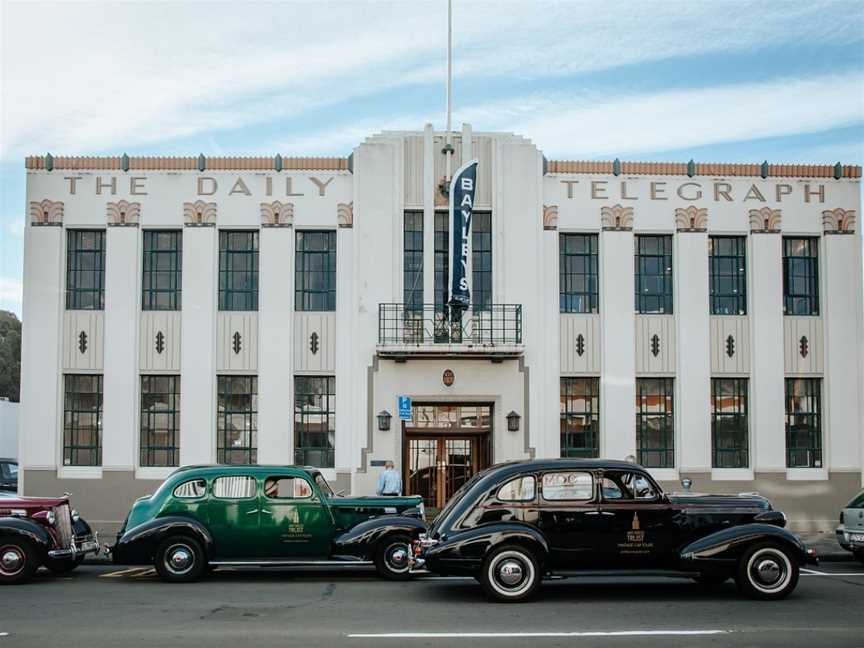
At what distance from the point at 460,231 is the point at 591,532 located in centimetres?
1061

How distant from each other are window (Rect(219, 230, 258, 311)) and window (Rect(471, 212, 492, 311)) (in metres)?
4.95

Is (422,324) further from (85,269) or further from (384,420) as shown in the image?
(85,269)

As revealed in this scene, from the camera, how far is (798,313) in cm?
2416

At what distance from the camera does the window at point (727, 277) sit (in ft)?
78.9

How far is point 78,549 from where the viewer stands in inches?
616

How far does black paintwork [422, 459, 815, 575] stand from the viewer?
1294 centimetres

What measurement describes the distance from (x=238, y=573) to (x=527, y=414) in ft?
28.4

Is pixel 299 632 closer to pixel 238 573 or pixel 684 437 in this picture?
pixel 238 573

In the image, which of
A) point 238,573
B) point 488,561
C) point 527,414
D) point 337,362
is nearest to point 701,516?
point 488,561

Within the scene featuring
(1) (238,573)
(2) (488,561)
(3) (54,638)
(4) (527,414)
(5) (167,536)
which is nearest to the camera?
(3) (54,638)

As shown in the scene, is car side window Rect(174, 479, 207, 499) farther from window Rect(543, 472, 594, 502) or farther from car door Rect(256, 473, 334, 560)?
window Rect(543, 472, 594, 502)

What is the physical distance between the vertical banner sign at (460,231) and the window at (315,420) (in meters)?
3.50

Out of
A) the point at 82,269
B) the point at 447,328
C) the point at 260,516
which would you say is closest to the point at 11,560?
the point at 260,516

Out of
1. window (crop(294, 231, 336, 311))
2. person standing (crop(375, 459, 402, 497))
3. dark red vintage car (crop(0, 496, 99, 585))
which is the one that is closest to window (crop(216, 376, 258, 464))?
window (crop(294, 231, 336, 311))
